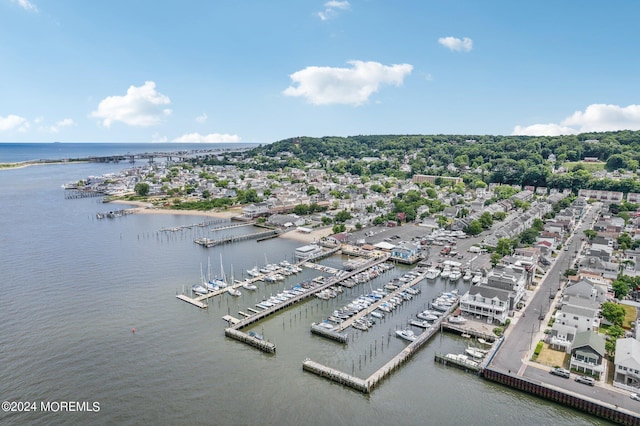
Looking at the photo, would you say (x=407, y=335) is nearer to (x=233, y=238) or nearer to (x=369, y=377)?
(x=369, y=377)

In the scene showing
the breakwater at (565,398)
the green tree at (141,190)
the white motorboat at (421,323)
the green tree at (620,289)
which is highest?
the green tree at (141,190)

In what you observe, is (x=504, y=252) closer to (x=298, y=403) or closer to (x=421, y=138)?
(x=298, y=403)

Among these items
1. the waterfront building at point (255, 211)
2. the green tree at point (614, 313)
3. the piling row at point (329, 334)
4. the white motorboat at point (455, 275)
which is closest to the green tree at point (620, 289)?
the green tree at point (614, 313)

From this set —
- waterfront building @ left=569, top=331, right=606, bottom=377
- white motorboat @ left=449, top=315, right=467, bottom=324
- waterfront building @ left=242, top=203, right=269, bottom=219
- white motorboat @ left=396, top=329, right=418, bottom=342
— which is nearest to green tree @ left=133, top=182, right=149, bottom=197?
waterfront building @ left=242, top=203, right=269, bottom=219

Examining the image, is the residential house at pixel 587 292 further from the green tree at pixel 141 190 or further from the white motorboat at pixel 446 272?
the green tree at pixel 141 190

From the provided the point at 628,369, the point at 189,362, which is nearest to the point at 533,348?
the point at 628,369

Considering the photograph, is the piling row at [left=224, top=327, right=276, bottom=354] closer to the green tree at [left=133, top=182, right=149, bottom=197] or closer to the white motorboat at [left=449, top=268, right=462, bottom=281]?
the white motorboat at [left=449, top=268, right=462, bottom=281]

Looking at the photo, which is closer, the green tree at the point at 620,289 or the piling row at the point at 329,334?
the piling row at the point at 329,334
